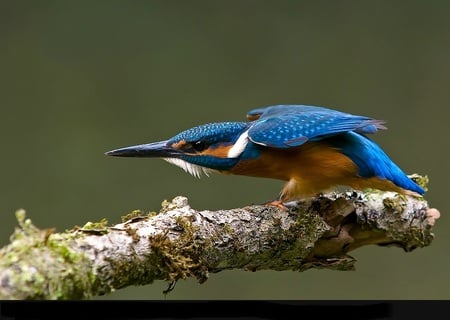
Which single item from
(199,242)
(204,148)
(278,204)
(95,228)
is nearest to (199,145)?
(204,148)

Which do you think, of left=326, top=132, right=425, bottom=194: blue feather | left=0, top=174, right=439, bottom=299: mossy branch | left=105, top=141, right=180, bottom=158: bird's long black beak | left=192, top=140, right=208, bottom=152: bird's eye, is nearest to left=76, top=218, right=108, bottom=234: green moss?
left=0, top=174, right=439, bottom=299: mossy branch

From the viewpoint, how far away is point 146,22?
3.33 meters

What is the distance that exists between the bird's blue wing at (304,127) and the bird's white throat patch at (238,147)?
18 millimetres

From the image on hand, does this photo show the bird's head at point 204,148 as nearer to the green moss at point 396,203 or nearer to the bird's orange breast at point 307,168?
the bird's orange breast at point 307,168

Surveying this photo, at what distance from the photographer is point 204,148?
5.53ft

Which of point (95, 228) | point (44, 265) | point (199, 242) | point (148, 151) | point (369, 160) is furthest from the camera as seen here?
point (369, 160)

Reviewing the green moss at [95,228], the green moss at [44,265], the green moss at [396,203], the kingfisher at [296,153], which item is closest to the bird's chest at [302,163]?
the kingfisher at [296,153]

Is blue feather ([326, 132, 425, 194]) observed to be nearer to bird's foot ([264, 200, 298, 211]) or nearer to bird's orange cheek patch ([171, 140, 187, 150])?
bird's foot ([264, 200, 298, 211])

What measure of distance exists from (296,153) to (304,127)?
66 millimetres

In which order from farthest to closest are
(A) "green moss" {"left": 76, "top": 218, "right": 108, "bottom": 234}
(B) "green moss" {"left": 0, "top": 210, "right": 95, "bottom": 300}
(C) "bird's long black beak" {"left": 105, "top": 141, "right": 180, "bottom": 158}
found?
(C) "bird's long black beak" {"left": 105, "top": 141, "right": 180, "bottom": 158} < (A) "green moss" {"left": 76, "top": 218, "right": 108, "bottom": 234} < (B) "green moss" {"left": 0, "top": 210, "right": 95, "bottom": 300}

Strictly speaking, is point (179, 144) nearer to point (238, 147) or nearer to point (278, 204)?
point (238, 147)

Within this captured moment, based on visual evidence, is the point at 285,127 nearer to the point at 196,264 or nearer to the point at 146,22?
→ the point at 196,264

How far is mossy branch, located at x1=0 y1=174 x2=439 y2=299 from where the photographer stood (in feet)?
3.39

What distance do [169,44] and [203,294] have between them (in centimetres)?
115
